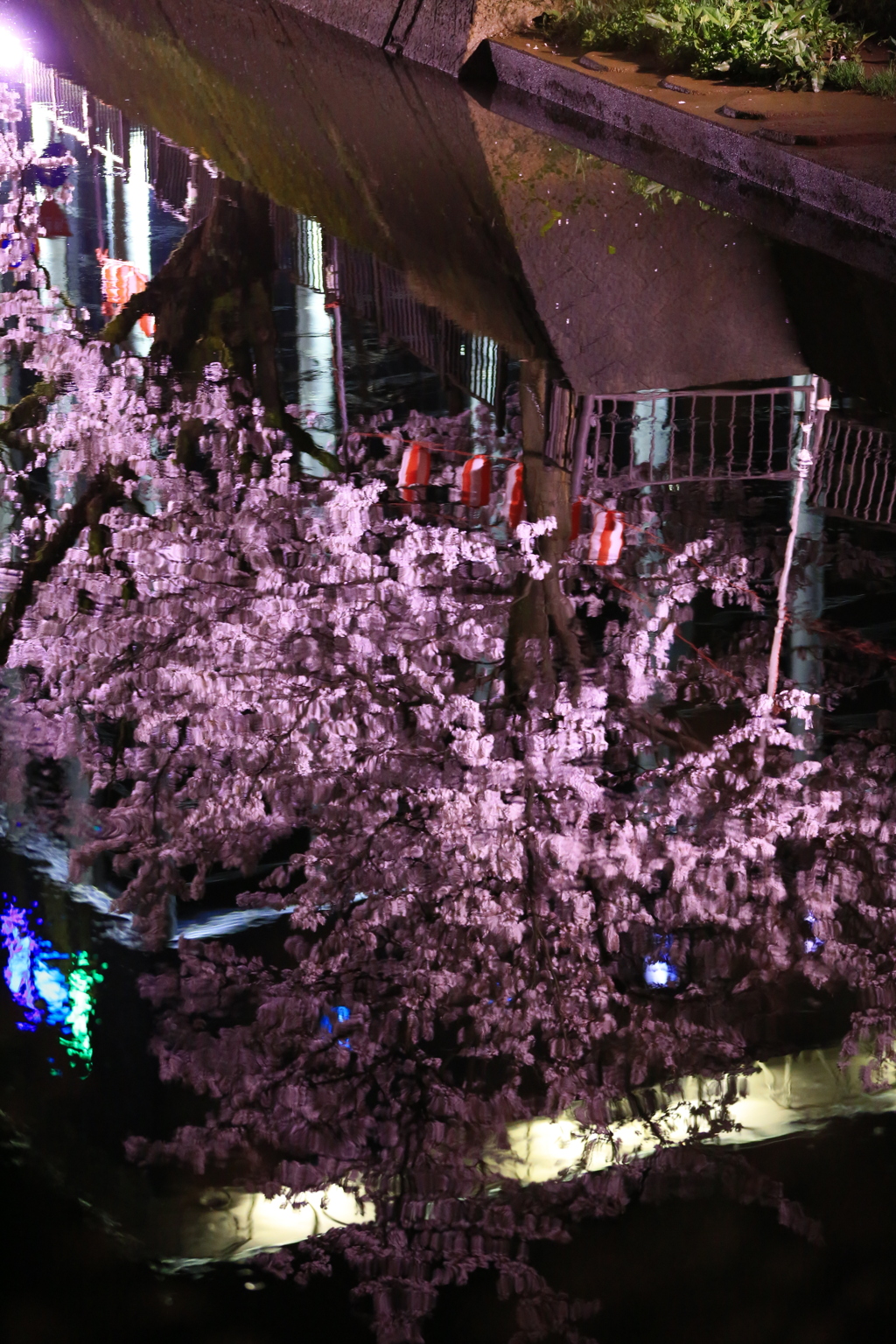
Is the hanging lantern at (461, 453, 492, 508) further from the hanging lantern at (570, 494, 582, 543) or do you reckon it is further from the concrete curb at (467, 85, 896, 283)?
the concrete curb at (467, 85, 896, 283)

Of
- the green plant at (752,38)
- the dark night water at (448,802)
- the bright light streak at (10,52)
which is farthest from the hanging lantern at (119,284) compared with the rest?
the bright light streak at (10,52)

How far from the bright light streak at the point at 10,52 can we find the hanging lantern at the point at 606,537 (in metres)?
14.0

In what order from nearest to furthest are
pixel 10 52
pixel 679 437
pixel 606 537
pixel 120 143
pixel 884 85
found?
pixel 606 537 < pixel 679 437 < pixel 884 85 < pixel 120 143 < pixel 10 52

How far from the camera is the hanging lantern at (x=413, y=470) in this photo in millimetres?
6285

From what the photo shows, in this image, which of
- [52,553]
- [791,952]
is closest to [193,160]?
[52,553]

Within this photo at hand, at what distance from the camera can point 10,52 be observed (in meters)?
18.6

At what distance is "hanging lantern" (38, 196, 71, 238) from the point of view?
10141 mm

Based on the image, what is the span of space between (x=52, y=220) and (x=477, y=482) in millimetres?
5671

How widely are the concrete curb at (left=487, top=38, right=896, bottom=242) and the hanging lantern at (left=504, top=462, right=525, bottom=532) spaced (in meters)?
4.82

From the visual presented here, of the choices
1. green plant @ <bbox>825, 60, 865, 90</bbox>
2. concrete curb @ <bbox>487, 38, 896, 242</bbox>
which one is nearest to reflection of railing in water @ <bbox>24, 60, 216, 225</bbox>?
concrete curb @ <bbox>487, 38, 896, 242</bbox>

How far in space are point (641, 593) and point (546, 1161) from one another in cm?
283

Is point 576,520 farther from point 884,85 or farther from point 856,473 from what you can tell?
point 884,85

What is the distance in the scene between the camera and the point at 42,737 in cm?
457

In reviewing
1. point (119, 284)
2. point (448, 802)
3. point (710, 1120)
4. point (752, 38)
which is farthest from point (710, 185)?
point (710, 1120)
